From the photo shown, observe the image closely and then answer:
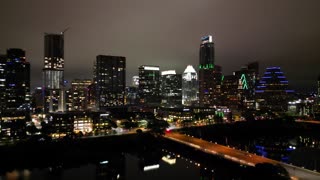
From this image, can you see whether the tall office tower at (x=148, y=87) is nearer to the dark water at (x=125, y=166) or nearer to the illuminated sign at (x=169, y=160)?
the dark water at (x=125, y=166)

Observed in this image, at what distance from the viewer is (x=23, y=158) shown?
4456 cm

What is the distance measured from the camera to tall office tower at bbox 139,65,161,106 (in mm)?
164125

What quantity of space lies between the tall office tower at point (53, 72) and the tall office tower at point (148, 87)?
45.5 meters

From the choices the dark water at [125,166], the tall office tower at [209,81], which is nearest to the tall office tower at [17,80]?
the dark water at [125,166]

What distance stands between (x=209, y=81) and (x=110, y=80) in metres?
64.3

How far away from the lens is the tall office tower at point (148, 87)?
16412 cm

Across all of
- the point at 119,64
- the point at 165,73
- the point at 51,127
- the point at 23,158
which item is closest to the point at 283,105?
the point at 165,73

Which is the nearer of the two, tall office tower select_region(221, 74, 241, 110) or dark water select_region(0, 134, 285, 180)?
dark water select_region(0, 134, 285, 180)

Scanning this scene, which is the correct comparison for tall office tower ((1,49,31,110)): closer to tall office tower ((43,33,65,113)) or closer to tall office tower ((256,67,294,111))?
tall office tower ((43,33,65,113))

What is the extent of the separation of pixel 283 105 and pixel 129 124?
103 m

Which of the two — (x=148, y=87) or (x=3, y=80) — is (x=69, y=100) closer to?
(x=3, y=80)

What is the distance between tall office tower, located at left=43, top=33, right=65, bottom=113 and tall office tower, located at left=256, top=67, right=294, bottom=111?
105 m

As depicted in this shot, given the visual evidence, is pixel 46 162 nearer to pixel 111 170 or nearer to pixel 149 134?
pixel 111 170

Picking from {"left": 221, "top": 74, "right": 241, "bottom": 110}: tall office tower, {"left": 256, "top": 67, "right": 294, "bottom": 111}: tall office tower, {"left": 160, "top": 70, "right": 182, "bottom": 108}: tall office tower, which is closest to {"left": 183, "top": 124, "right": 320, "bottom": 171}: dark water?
{"left": 256, "top": 67, "right": 294, "bottom": 111}: tall office tower
